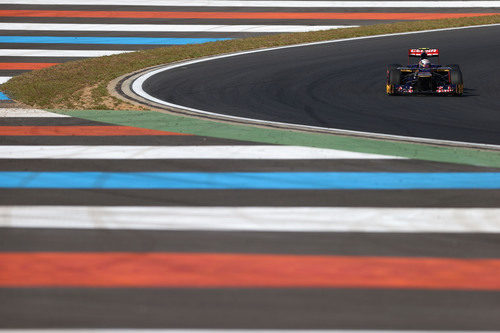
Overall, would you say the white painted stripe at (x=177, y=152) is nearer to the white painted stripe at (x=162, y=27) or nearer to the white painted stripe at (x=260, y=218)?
the white painted stripe at (x=260, y=218)

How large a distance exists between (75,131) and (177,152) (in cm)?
182

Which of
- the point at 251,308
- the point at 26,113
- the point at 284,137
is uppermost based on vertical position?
the point at 26,113

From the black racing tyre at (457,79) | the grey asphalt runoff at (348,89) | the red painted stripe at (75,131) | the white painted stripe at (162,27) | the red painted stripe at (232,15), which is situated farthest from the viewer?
A: the red painted stripe at (232,15)

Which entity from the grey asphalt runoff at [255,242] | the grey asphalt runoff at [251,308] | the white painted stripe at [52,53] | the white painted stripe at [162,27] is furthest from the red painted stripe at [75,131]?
the white painted stripe at [162,27]

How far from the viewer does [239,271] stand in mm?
5410

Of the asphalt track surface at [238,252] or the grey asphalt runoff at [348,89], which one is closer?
the asphalt track surface at [238,252]

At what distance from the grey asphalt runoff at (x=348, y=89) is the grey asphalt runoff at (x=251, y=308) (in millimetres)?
4800

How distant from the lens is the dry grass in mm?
11969

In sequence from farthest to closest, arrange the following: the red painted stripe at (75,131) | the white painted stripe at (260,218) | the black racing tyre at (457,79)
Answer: the black racing tyre at (457,79) → the red painted stripe at (75,131) → the white painted stripe at (260,218)

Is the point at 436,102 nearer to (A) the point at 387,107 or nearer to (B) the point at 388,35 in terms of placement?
(A) the point at 387,107

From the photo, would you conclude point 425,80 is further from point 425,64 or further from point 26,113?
point 26,113

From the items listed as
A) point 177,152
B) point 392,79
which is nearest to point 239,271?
point 177,152

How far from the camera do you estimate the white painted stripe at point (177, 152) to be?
8.56m

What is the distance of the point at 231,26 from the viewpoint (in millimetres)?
19609
